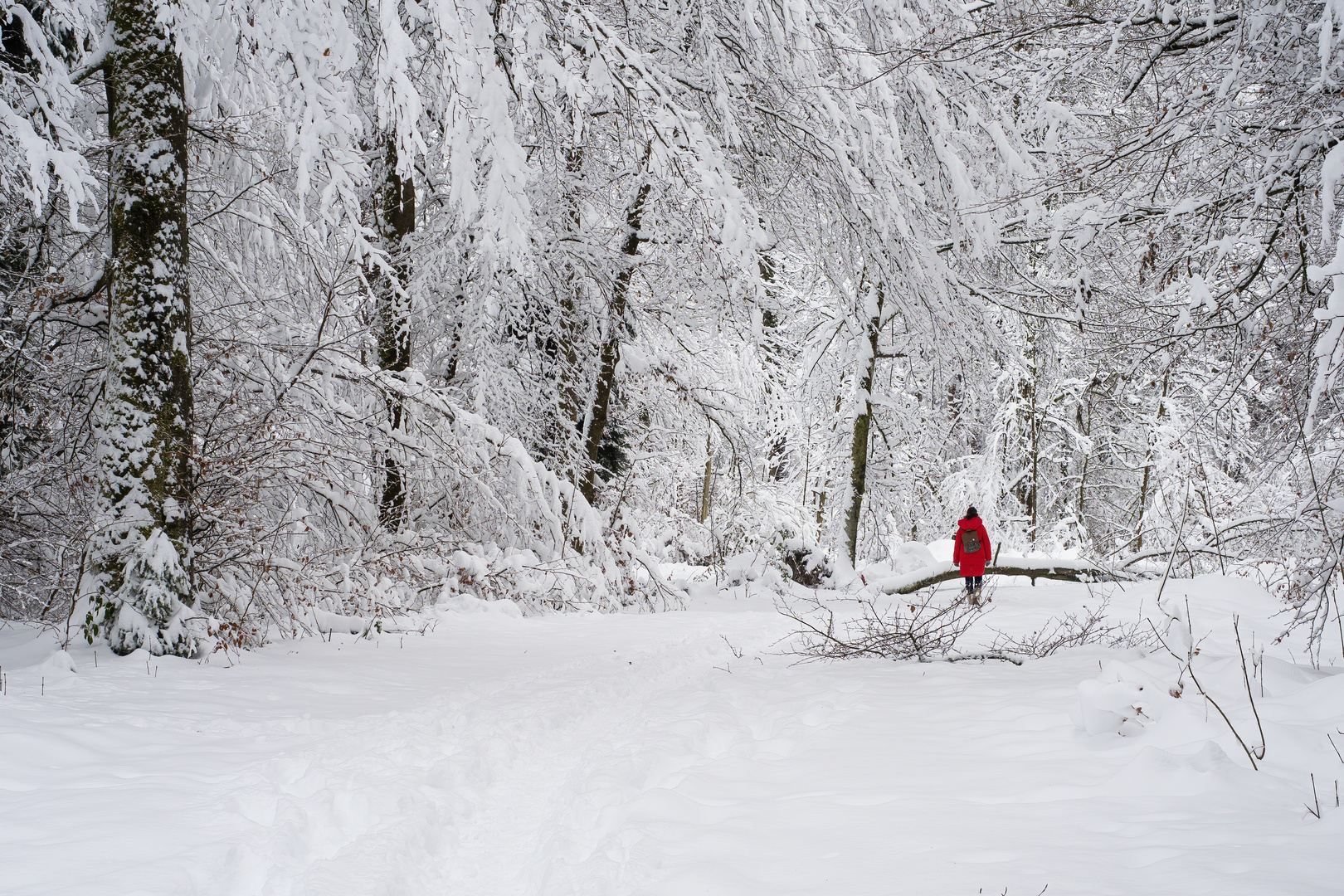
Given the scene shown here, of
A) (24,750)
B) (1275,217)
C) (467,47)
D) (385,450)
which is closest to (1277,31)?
(1275,217)

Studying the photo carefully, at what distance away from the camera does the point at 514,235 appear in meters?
3.89

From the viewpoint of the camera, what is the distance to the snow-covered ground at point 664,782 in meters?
2.54

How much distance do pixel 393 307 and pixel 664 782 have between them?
7.31 m

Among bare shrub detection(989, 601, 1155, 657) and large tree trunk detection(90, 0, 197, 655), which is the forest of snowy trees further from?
bare shrub detection(989, 601, 1155, 657)

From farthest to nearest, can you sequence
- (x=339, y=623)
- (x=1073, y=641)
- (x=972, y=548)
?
(x=972, y=548) → (x=339, y=623) → (x=1073, y=641)

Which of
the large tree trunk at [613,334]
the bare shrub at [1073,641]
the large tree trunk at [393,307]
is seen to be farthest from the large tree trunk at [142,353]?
the large tree trunk at [613,334]

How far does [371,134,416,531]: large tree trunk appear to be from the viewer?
8.80m

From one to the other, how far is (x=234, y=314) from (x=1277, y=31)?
8.31 metres

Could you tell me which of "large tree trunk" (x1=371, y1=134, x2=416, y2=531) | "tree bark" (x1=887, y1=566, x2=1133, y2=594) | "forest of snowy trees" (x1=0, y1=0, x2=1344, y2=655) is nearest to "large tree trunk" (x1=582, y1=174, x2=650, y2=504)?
"forest of snowy trees" (x1=0, y1=0, x2=1344, y2=655)

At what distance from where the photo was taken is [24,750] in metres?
3.24

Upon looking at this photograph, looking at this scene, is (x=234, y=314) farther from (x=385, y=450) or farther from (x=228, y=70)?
(x=228, y=70)

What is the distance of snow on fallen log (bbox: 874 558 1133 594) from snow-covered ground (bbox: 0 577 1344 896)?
6.92 m

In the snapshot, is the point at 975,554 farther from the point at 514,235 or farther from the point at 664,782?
the point at 514,235

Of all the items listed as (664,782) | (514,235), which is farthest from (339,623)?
(514,235)
